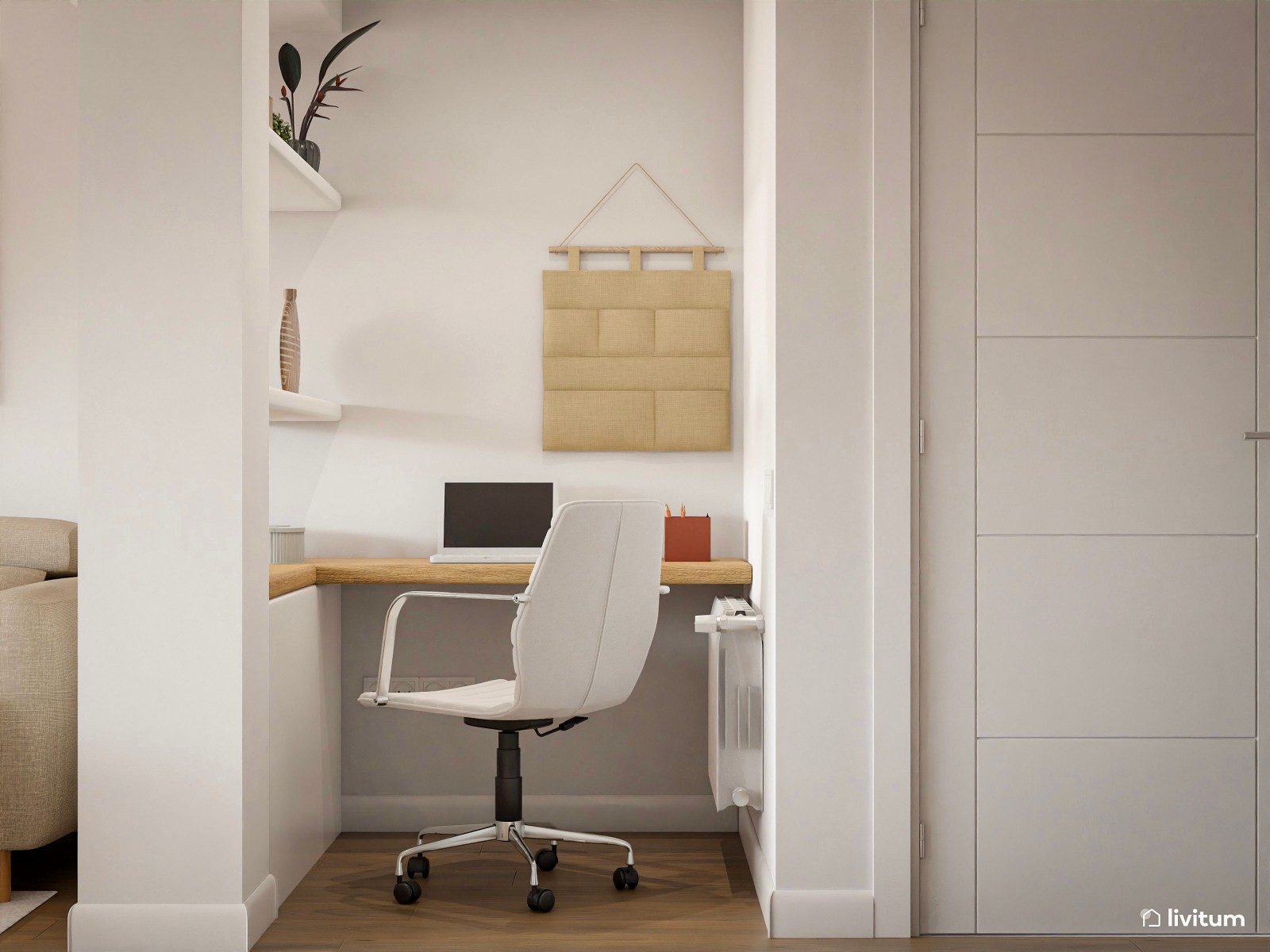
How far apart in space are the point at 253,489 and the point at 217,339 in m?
0.34

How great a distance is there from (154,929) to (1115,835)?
6.95 feet

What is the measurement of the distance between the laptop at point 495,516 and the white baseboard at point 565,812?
0.81 metres

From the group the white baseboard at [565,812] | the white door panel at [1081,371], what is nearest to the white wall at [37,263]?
the white baseboard at [565,812]

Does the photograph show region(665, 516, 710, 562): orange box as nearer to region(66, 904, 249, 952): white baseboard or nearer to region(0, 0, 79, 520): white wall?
region(66, 904, 249, 952): white baseboard

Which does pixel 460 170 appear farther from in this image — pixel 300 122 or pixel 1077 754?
pixel 1077 754

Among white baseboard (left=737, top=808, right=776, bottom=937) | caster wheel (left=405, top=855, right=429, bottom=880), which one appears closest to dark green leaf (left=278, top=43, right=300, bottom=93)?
caster wheel (left=405, top=855, right=429, bottom=880)

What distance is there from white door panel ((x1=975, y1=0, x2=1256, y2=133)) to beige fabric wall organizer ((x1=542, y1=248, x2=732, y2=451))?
40.5 inches

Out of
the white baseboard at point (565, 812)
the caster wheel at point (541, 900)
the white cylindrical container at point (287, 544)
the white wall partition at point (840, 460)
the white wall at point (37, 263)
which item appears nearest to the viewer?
the white wall partition at point (840, 460)

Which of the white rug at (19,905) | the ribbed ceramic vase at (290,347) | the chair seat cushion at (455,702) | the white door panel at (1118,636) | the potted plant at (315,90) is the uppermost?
the potted plant at (315,90)

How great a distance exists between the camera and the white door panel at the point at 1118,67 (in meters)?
2.18

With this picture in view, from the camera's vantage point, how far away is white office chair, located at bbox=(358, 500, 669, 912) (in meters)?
2.20

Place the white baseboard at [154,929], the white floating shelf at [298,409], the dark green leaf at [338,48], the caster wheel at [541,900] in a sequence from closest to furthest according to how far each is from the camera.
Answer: the white baseboard at [154,929] → the caster wheel at [541,900] → the white floating shelf at [298,409] → the dark green leaf at [338,48]

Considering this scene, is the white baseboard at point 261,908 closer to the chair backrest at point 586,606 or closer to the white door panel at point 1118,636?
the chair backrest at point 586,606

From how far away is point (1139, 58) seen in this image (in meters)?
Answer: 2.19
